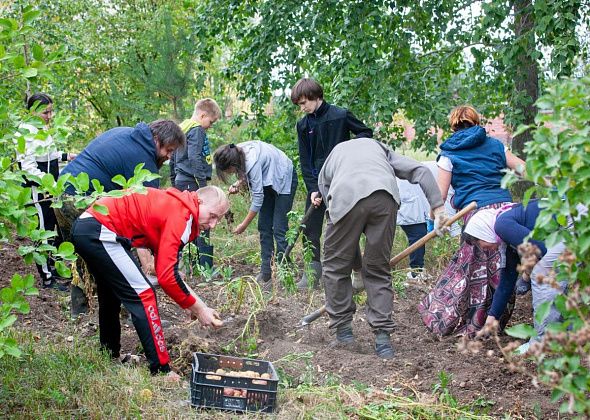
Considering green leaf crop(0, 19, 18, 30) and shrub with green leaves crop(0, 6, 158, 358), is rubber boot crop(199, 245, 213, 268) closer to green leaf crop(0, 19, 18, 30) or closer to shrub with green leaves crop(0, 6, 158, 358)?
shrub with green leaves crop(0, 6, 158, 358)

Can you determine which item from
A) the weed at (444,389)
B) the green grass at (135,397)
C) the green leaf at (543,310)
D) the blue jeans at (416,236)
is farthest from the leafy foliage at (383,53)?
the green leaf at (543,310)

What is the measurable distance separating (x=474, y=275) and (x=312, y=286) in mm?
1911

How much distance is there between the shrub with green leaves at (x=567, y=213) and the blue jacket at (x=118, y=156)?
3262 millimetres

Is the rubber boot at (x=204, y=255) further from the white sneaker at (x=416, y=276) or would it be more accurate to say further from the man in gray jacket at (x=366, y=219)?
the man in gray jacket at (x=366, y=219)

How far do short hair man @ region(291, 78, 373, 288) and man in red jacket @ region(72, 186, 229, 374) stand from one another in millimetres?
2224

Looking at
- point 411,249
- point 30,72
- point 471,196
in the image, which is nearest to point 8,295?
point 30,72

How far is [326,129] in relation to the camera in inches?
263

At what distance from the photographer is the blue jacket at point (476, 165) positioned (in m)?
5.35

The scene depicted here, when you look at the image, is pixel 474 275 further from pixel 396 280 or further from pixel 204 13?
pixel 204 13

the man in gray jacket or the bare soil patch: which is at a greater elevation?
the man in gray jacket

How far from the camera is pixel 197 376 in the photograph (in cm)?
409

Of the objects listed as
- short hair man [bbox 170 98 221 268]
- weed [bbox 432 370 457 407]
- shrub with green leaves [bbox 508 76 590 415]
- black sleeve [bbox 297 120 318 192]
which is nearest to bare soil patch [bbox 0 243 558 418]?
weed [bbox 432 370 457 407]

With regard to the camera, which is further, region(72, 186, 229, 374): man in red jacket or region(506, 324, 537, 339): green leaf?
region(72, 186, 229, 374): man in red jacket

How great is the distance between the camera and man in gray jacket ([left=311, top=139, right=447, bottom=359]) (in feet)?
16.3
